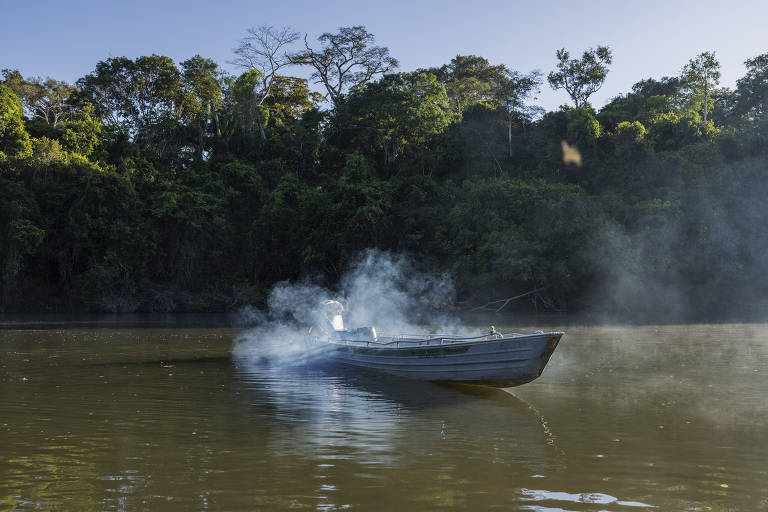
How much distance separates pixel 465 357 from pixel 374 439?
15.2 feet

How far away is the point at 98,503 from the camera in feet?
18.8

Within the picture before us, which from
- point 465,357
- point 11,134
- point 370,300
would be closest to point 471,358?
point 465,357

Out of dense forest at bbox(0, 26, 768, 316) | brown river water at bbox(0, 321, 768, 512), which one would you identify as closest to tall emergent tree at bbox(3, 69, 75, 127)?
dense forest at bbox(0, 26, 768, 316)

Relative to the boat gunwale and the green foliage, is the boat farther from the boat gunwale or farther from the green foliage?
the green foliage

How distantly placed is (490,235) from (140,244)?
21.4m

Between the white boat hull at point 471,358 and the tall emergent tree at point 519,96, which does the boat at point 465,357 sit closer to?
the white boat hull at point 471,358

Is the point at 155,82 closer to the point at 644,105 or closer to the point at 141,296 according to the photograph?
the point at 141,296

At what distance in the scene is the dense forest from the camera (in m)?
37.8

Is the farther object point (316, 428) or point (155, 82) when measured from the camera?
point (155, 82)

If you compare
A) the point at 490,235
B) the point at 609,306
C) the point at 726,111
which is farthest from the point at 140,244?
the point at 726,111

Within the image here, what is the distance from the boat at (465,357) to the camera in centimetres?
1180

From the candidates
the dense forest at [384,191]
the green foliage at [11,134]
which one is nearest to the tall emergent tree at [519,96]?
the dense forest at [384,191]

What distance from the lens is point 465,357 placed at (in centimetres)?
1257

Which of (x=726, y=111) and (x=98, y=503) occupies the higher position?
(x=726, y=111)
